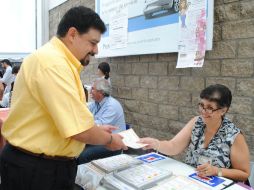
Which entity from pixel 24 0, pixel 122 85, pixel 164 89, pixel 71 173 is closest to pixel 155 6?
pixel 164 89

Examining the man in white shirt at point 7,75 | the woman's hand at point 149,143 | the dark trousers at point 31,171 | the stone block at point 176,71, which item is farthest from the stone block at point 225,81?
the man in white shirt at point 7,75

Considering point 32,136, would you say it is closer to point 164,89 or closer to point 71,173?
point 71,173

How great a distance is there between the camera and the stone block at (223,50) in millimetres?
2352

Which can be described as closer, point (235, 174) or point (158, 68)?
point (235, 174)

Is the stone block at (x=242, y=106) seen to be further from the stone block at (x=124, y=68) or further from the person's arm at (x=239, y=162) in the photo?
the stone block at (x=124, y=68)

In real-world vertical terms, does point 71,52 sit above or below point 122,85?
above

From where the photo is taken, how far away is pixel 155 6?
3.06 meters

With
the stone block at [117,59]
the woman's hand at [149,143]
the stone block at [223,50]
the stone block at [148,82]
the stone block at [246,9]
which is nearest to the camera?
the woman's hand at [149,143]

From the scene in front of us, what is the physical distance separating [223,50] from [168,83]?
76cm

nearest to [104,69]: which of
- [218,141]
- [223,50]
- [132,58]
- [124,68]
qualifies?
[124,68]

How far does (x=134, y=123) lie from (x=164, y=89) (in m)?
0.75

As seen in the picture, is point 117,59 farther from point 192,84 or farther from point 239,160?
point 239,160

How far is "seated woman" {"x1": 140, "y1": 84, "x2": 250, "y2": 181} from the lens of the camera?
1.72 meters

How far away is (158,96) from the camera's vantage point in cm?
318
